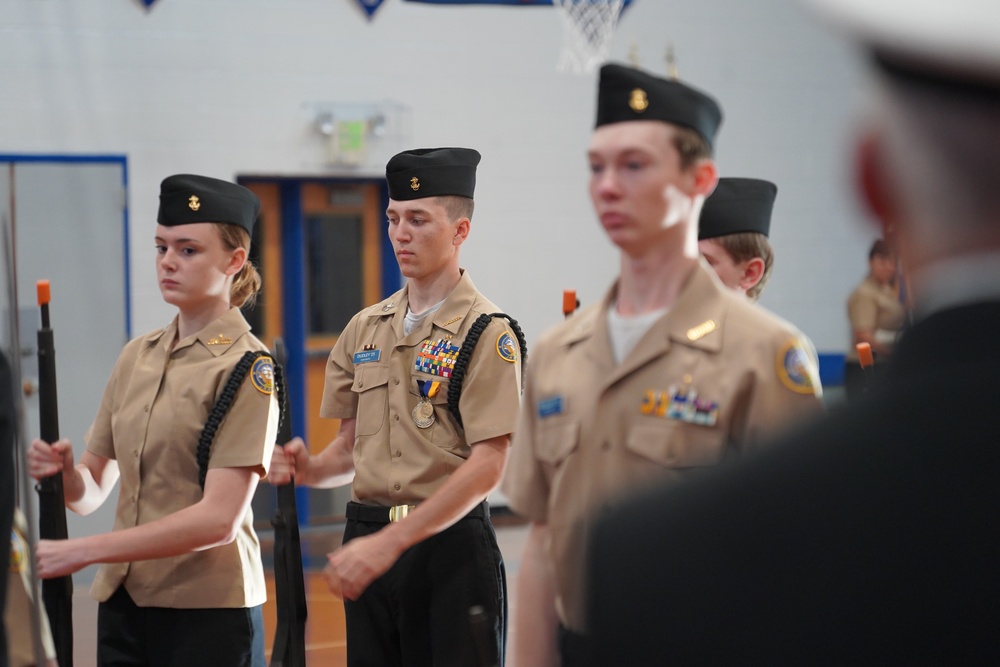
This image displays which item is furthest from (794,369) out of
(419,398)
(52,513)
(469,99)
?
(469,99)

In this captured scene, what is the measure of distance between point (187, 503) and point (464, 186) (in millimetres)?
950

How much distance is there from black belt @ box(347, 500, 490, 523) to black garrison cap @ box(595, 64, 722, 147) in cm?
110

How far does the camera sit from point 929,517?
502 millimetres

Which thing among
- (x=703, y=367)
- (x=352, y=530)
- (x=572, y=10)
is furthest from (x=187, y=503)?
(x=572, y=10)

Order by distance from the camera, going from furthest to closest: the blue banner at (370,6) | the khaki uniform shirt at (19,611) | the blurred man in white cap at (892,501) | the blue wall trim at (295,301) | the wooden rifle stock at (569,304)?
the blue wall trim at (295,301), the blue banner at (370,6), the wooden rifle stock at (569,304), the khaki uniform shirt at (19,611), the blurred man in white cap at (892,501)

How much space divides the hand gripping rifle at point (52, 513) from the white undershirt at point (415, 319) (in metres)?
0.75

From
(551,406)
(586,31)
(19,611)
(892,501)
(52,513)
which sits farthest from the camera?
(586,31)

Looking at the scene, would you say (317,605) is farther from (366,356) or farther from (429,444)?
(429,444)

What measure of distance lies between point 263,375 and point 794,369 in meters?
1.20

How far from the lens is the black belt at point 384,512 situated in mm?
2445

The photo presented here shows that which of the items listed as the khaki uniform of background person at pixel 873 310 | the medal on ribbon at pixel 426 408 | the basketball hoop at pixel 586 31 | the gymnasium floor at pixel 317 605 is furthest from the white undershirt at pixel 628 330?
the khaki uniform of background person at pixel 873 310

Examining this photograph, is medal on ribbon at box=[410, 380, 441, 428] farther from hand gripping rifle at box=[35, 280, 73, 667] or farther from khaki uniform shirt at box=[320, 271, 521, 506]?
hand gripping rifle at box=[35, 280, 73, 667]

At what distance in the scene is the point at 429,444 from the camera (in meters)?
2.44

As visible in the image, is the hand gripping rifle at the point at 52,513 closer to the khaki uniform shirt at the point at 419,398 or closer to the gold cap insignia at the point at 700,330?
the khaki uniform shirt at the point at 419,398
